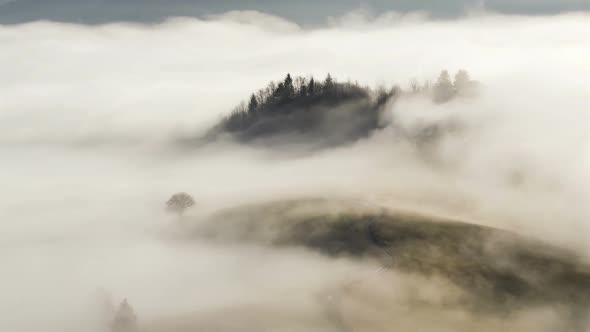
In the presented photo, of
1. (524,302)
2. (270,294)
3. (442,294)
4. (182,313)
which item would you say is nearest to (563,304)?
(524,302)

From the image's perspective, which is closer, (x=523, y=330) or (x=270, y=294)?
(x=523, y=330)

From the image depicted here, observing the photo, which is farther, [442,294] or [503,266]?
[503,266]

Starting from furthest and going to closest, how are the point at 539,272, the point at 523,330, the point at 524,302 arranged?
the point at 539,272 → the point at 524,302 → the point at 523,330

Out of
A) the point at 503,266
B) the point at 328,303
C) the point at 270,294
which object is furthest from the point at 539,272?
the point at 270,294

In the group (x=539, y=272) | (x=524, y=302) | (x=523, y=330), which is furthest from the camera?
(x=539, y=272)

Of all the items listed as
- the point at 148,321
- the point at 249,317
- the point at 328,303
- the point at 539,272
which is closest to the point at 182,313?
the point at 148,321

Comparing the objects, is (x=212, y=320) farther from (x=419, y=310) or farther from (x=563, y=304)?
(x=563, y=304)

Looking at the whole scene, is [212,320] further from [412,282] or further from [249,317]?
[412,282]
